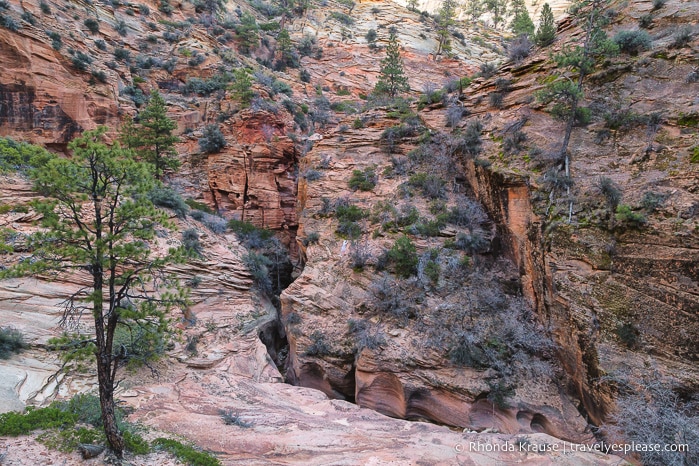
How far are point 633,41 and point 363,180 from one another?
1254cm

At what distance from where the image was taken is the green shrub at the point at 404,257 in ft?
47.3

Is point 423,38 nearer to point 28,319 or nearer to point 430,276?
point 430,276

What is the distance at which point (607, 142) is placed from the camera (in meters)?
12.2

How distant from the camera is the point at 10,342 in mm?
9281

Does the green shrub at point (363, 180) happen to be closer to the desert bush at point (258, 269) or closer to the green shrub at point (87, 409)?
the desert bush at point (258, 269)

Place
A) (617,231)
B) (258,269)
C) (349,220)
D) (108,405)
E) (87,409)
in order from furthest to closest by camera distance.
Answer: (258,269) → (349,220) → (617,231) → (87,409) → (108,405)

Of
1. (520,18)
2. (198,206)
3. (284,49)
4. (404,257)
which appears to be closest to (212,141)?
(198,206)

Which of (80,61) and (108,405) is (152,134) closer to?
(80,61)

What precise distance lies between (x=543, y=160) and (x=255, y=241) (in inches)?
633

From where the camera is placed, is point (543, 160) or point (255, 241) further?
point (255, 241)

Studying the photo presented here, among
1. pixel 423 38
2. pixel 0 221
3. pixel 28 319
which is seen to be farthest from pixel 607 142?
pixel 423 38

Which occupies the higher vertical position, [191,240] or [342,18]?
[342,18]

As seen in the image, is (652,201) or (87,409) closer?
(87,409)

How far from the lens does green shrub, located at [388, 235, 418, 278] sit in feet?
47.3
